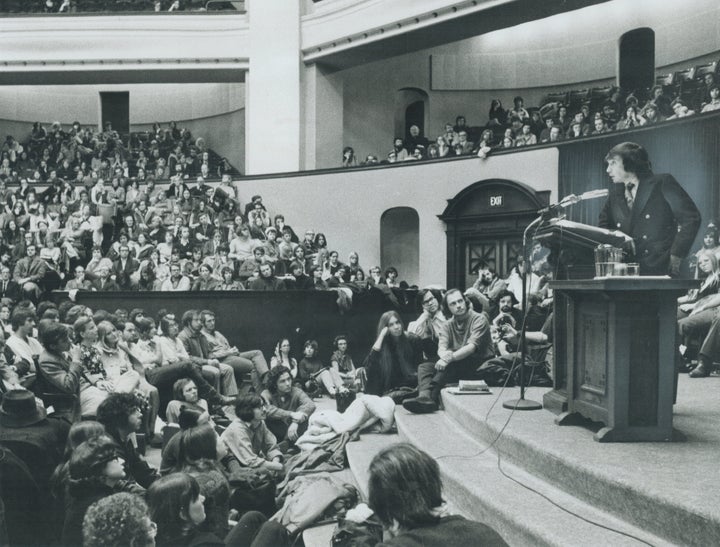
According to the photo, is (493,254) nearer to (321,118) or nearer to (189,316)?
(189,316)

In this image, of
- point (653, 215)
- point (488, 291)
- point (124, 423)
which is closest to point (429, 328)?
point (488, 291)

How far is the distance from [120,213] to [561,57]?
Answer: 10.2 meters

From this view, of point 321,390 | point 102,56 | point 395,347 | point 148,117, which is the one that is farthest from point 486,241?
point 148,117

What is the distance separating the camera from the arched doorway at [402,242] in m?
14.6

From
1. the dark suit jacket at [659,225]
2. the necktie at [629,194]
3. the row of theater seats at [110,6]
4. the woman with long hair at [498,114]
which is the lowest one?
the dark suit jacket at [659,225]

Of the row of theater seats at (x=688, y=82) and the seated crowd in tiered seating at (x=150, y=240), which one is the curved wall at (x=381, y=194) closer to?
the seated crowd in tiered seating at (x=150, y=240)

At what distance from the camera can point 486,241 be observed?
12.5m

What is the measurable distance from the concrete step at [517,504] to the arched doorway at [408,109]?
544 inches

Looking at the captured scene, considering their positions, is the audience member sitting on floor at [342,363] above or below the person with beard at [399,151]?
below

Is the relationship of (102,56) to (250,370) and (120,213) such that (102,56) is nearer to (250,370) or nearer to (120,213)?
(120,213)

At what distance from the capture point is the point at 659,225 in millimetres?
3805

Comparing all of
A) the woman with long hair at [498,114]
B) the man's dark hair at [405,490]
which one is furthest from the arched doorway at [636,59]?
the man's dark hair at [405,490]

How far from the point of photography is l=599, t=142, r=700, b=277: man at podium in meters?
3.78

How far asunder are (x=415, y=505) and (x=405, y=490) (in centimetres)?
5
